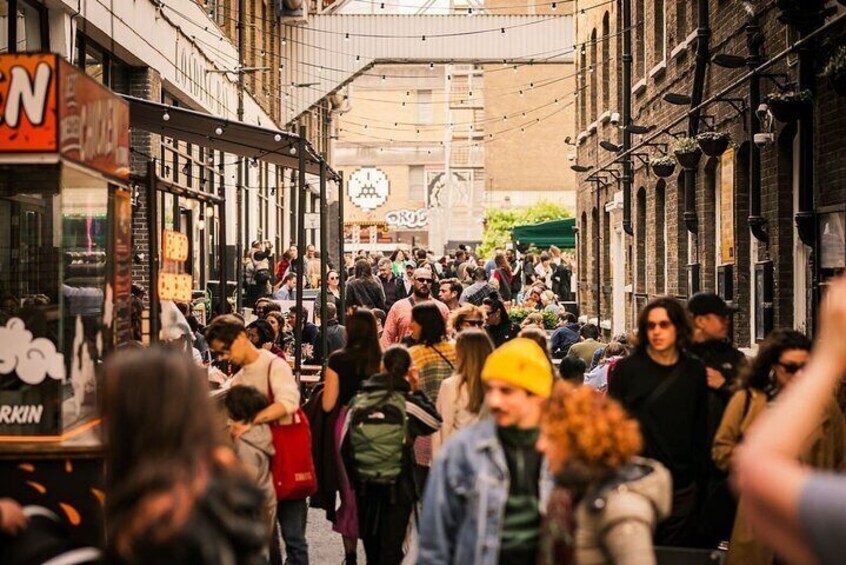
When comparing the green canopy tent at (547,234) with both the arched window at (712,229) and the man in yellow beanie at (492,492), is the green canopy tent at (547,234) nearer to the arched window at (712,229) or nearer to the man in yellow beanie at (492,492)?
→ the arched window at (712,229)

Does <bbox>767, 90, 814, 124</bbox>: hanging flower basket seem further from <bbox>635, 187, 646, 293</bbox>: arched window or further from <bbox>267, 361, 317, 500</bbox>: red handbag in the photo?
<bbox>635, 187, 646, 293</bbox>: arched window

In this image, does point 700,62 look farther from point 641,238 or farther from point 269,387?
point 269,387

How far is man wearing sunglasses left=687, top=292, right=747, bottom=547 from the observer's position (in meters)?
7.98

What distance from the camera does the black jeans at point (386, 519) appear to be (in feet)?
Answer: 29.4

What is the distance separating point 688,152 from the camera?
762 inches

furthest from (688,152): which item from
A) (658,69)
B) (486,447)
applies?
(486,447)

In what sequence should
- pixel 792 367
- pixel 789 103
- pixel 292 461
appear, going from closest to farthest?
pixel 792 367, pixel 292 461, pixel 789 103

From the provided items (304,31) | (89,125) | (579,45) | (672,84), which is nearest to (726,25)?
(672,84)

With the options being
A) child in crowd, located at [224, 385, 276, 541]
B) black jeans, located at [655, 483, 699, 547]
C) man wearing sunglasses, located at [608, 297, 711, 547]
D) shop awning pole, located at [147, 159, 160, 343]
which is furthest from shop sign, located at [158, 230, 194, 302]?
black jeans, located at [655, 483, 699, 547]

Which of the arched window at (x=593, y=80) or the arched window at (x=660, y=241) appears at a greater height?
the arched window at (x=593, y=80)

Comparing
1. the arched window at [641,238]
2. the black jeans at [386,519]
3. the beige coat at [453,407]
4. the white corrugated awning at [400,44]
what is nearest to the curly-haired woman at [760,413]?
the beige coat at [453,407]

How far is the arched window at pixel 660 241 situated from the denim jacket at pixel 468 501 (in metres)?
19.4

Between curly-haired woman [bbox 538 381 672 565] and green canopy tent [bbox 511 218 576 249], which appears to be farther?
green canopy tent [bbox 511 218 576 249]

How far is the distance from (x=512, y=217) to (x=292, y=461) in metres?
65.2
